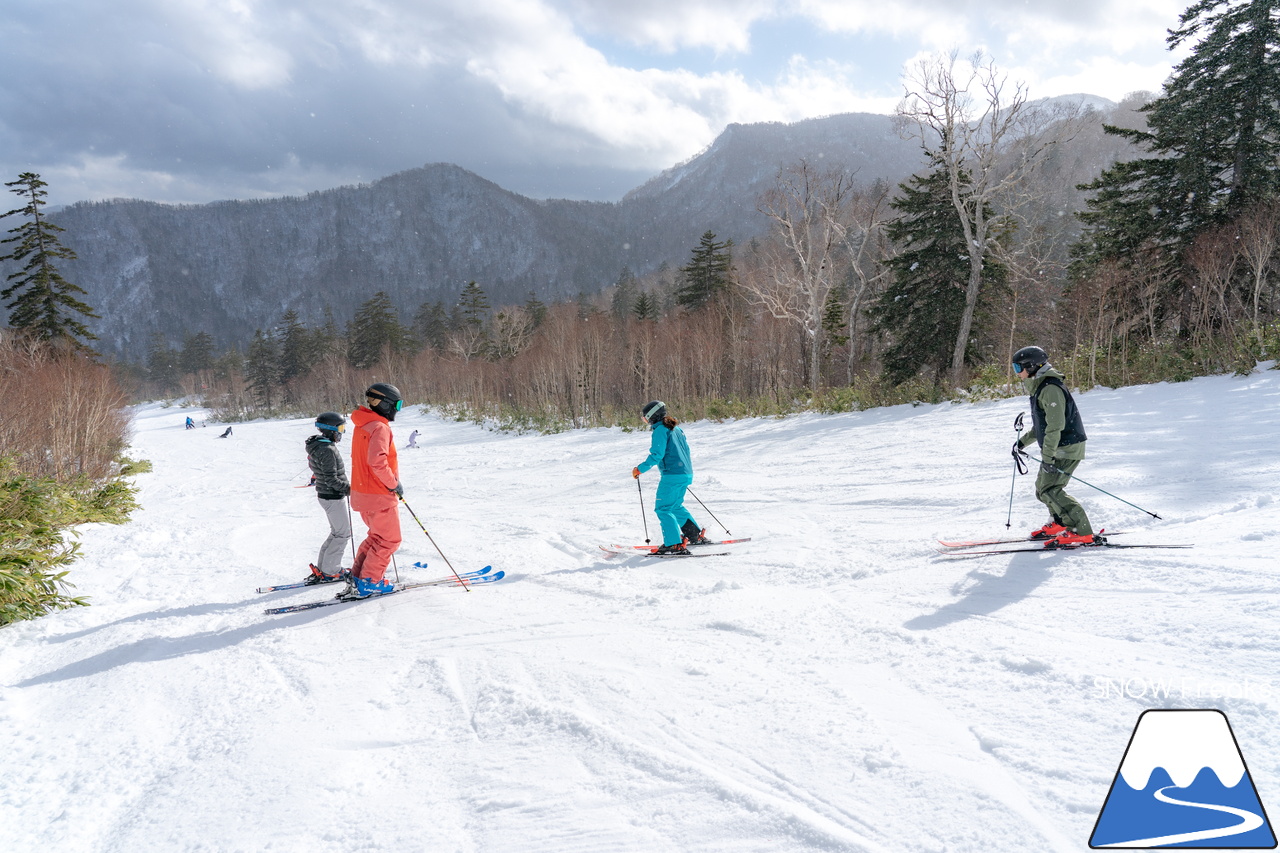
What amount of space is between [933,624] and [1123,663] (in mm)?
1043

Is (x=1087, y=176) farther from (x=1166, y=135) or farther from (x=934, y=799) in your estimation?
(x=934, y=799)

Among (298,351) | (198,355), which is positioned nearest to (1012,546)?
(298,351)

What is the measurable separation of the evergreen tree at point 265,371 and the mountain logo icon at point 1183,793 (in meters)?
79.2

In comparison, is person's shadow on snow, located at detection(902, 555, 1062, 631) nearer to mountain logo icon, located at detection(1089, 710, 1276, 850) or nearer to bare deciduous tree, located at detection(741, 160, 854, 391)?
mountain logo icon, located at detection(1089, 710, 1276, 850)

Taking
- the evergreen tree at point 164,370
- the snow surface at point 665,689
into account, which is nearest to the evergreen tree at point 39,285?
the snow surface at point 665,689

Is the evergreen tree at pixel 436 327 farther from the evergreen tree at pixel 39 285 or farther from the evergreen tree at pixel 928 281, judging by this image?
the evergreen tree at pixel 928 281

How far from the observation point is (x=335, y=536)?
6.06 meters

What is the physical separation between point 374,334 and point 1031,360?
202 ft

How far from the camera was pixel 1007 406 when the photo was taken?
13.1 metres

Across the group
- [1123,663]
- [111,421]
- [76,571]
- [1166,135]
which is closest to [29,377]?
[111,421]

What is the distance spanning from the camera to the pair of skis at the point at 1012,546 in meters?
5.20

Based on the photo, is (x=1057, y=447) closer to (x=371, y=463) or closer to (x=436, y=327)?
(x=371, y=463)

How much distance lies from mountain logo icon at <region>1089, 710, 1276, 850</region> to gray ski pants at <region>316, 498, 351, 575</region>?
20.0ft

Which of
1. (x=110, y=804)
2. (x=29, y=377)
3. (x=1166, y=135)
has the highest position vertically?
(x=1166, y=135)
